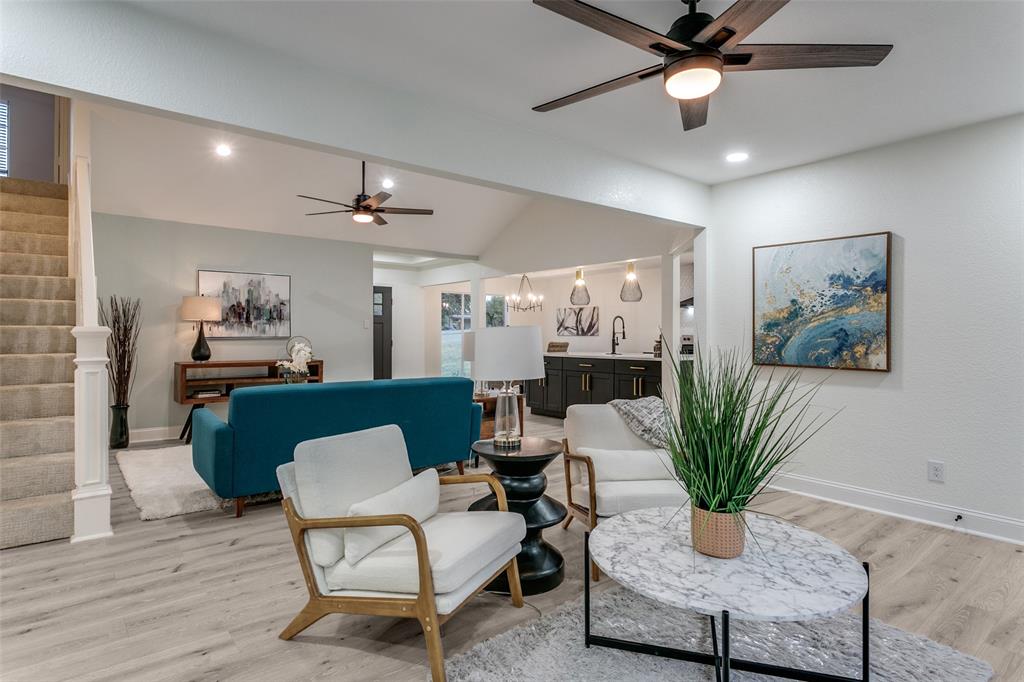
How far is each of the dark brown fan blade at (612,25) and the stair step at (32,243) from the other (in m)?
5.06

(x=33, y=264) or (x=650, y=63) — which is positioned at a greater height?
(x=650, y=63)

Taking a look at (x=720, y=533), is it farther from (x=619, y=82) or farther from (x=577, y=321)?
(x=577, y=321)

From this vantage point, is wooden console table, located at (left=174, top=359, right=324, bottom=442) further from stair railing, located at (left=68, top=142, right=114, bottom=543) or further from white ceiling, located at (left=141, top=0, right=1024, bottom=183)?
white ceiling, located at (left=141, top=0, right=1024, bottom=183)

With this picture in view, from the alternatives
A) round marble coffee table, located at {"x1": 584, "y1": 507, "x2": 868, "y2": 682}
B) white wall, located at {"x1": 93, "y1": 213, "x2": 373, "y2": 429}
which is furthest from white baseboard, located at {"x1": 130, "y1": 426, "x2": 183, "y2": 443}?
round marble coffee table, located at {"x1": 584, "y1": 507, "x2": 868, "y2": 682}

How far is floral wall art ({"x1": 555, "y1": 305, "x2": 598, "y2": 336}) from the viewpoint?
8727 millimetres

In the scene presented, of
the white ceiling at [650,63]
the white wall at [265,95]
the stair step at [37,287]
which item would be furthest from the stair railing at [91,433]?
the white ceiling at [650,63]

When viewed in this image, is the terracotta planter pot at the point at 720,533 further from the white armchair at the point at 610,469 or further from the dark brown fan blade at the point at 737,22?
the dark brown fan blade at the point at 737,22

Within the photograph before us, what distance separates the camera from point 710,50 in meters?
2.02

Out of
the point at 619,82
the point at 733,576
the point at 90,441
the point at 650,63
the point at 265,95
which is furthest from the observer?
the point at 90,441

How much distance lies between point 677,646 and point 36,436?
385 centimetres

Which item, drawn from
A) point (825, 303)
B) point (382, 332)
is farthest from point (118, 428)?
point (825, 303)

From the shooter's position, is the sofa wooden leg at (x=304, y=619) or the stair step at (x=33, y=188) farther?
the stair step at (x=33, y=188)

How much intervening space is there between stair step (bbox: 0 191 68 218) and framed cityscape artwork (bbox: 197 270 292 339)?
1.51 m

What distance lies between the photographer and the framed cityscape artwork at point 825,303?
3.68 m
